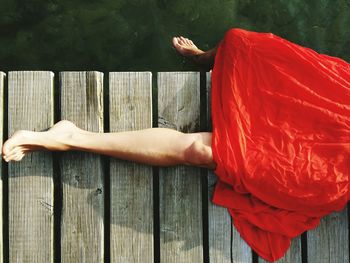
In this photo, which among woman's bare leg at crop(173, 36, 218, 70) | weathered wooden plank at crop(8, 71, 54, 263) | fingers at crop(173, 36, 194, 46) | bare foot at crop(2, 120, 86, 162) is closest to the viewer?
bare foot at crop(2, 120, 86, 162)

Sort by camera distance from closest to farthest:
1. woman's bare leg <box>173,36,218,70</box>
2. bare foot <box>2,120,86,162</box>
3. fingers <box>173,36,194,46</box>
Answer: bare foot <box>2,120,86,162</box>, woman's bare leg <box>173,36,218,70</box>, fingers <box>173,36,194,46</box>

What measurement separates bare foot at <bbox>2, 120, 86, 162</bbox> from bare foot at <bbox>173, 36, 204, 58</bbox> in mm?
888

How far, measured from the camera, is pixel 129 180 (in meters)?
2.42

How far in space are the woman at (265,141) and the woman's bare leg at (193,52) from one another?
0.31 m

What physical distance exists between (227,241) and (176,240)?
0.27m

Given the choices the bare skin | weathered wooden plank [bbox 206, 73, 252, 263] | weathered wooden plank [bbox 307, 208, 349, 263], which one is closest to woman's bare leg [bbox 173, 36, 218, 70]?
the bare skin

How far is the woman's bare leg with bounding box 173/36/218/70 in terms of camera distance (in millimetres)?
2740

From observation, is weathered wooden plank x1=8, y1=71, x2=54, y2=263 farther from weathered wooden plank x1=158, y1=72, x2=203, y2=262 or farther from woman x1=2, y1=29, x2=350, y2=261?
weathered wooden plank x1=158, y1=72, x2=203, y2=262

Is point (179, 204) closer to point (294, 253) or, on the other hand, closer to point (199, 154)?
point (199, 154)

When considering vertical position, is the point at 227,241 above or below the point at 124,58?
below

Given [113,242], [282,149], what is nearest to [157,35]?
[282,149]

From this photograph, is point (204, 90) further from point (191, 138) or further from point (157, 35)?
point (157, 35)

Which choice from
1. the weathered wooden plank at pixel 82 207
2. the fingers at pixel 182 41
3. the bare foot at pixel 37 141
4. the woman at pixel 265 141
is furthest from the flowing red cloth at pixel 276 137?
the bare foot at pixel 37 141

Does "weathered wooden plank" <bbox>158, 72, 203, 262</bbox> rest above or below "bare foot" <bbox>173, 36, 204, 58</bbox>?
below
